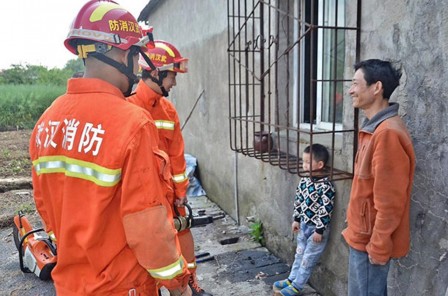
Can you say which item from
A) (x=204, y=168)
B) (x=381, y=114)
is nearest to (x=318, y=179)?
(x=381, y=114)

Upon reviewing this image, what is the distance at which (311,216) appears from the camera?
303 centimetres

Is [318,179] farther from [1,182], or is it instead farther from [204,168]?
[1,182]

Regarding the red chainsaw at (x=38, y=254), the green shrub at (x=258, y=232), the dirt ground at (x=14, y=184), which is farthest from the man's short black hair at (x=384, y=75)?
the dirt ground at (x=14, y=184)

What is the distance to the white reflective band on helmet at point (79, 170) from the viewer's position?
145cm

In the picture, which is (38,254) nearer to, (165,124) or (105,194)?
(165,124)

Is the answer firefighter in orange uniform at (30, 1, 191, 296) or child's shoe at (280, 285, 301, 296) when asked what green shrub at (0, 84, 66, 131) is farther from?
firefighter in orange uniform at (30, 1, 191, 296)

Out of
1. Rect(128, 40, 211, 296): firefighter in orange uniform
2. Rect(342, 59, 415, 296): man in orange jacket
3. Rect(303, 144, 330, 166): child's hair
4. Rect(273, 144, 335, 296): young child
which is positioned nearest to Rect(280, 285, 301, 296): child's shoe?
Rect(273, 144, 335, 296): young child

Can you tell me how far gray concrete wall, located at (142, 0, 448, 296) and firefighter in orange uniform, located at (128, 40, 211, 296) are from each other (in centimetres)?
109

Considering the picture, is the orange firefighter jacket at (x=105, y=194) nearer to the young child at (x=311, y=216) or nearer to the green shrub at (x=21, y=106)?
the young child at (x=311, y=216)

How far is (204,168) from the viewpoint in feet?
21.2

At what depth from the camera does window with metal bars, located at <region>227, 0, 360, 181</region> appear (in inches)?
109

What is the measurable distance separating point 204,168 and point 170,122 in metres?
3.23

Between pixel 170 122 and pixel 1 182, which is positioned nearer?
pixel 170 122

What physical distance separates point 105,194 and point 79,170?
0.16 m
